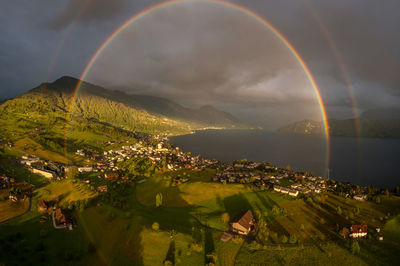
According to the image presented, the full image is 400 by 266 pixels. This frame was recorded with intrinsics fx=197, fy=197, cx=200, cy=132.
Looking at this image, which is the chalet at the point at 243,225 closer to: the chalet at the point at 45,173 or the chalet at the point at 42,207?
the chalet at the point at 42,207

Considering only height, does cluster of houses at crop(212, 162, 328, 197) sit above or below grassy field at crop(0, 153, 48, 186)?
above

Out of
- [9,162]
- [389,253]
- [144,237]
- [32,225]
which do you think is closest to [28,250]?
[32,225]

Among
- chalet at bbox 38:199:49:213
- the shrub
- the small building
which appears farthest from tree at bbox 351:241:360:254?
chalet at bbox 38:199:49:213

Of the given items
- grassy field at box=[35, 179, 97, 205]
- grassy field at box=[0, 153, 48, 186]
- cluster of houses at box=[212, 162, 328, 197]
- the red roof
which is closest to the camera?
the red roof

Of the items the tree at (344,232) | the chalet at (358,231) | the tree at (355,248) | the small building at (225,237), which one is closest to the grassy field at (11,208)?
the small building at (225,237)

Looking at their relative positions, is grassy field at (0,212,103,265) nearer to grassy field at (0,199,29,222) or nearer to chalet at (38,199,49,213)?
grassy field at (0,199,29,222)

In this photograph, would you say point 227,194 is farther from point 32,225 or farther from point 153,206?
point 32,225
